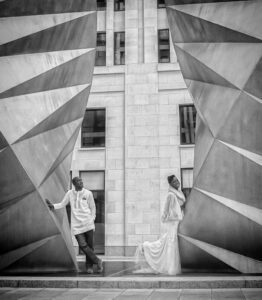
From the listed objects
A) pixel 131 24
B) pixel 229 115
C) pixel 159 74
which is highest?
pixel 131 24

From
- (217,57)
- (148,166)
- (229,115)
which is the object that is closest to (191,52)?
(217,57)

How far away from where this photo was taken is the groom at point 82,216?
32.2 feet

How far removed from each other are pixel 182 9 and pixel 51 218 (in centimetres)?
678

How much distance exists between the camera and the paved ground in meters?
6.74

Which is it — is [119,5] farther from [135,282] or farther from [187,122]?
[135,282]

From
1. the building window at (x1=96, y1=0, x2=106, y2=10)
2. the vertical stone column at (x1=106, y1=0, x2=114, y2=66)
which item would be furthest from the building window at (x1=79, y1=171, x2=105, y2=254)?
the building window at (x1=96, y1=0, x2=106, y2=10)

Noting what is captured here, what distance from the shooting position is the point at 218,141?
32.8 ft

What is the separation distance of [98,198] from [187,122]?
7.08 meters

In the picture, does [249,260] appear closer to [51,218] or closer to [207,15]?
[51,218]

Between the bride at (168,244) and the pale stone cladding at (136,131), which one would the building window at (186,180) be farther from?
the bride at (168,244)

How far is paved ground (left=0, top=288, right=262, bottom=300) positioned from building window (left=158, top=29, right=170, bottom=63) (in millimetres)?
19065

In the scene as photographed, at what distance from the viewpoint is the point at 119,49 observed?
2520 cm

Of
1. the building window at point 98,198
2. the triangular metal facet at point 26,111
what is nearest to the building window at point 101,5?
the building window at point 98,198

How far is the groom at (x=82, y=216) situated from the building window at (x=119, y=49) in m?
16.3
